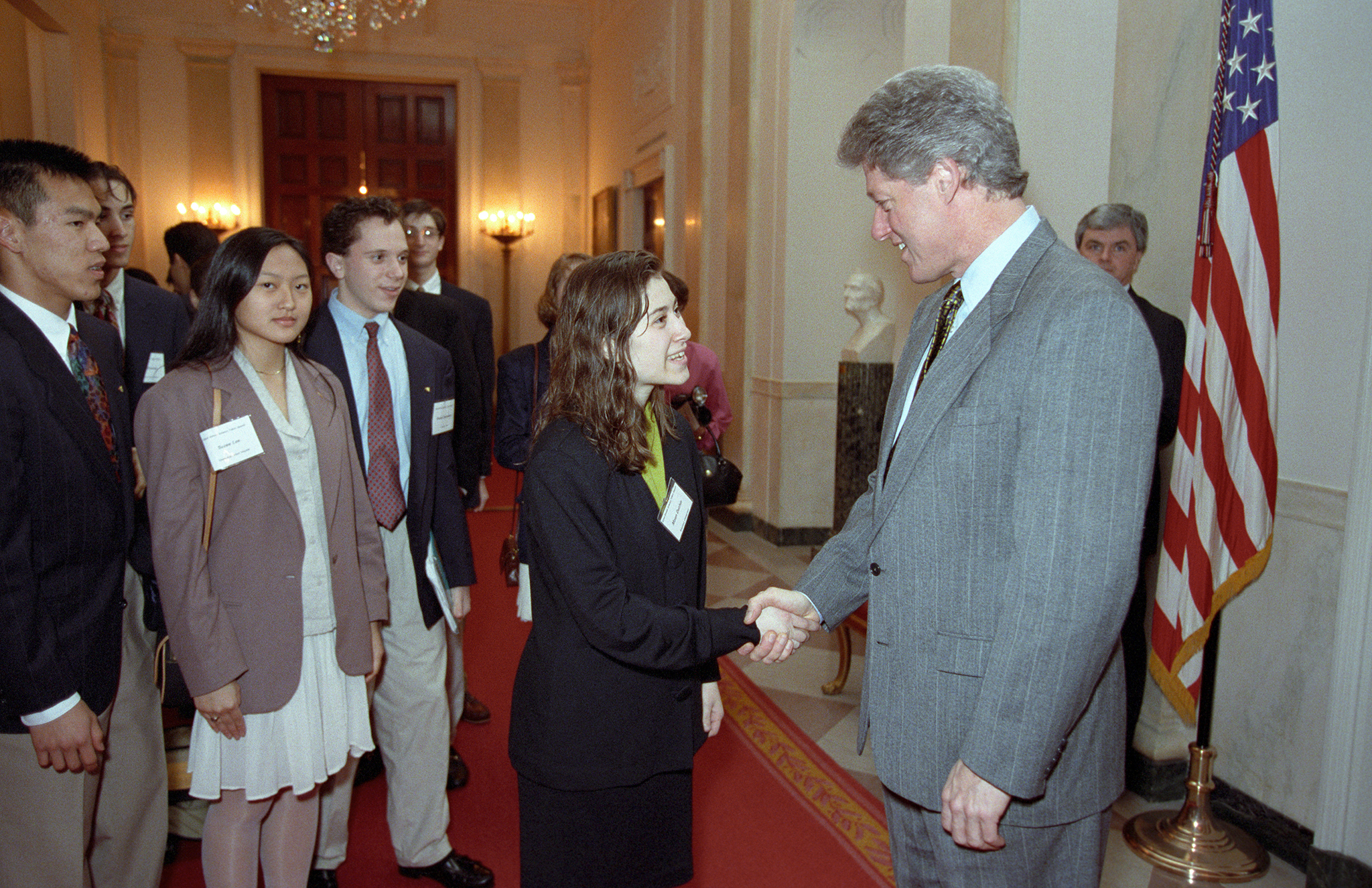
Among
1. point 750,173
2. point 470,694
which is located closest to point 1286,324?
point 470,694

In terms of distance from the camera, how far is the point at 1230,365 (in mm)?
2750

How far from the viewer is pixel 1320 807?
252 cm

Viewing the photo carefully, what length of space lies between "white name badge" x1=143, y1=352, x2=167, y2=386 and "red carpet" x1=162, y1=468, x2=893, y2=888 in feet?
4.81

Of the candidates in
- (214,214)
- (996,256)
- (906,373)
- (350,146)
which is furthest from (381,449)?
(350,146)

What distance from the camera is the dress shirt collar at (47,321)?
74.7 inches

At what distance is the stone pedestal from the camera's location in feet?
15.8

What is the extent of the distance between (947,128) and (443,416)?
5.86 feet

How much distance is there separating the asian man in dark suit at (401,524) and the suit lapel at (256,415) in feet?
1.73

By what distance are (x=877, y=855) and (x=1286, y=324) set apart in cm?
212

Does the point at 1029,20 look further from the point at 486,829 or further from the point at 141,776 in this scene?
the point at 141,776

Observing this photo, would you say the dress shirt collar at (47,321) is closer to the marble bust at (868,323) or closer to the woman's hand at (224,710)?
the woman's hand at (224,710)

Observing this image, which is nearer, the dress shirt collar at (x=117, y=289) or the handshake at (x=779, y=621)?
the handshake at (x=779, y=621)

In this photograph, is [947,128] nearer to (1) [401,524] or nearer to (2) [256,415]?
(2) [256,415]

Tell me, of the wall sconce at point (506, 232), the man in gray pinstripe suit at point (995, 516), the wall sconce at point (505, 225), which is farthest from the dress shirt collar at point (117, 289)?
the wall sconce at point (505, 225)
